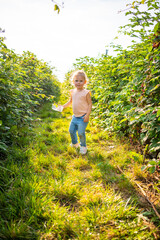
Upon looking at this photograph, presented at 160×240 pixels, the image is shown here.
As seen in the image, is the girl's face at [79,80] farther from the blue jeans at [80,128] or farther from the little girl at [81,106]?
the blue jeans at [80,128]

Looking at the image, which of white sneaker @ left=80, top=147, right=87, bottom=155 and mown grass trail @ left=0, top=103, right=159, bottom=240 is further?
white sneaker @ left=80, top=147, right=87, bottom=155

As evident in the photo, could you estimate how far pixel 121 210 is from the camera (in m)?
1.46

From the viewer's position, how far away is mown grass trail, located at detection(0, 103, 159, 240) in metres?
1.29

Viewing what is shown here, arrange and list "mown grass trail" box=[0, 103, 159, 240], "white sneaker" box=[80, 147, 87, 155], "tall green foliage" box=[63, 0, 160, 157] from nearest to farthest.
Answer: "mown grass trail" box=[0, 103, 159, 240] → "tall green foliage" box=[63, 0, 160, 157] → "white sneaker" box=[80, 147, 87, 155]

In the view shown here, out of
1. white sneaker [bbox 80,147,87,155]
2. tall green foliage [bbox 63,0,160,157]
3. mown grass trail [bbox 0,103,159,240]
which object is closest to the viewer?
mown grass trail [bbox 0,103,159,240]

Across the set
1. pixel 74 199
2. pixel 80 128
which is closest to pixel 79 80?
pixel 80 128

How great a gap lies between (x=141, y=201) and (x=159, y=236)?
0.40 metres

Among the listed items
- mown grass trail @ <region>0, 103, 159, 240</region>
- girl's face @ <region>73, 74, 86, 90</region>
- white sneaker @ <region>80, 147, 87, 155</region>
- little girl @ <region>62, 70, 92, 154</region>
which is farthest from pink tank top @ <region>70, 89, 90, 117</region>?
mown grass trail @ <region>0, 103, 159, 240</region>

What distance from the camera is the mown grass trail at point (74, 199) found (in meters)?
1.29

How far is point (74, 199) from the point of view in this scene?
1.68 metres

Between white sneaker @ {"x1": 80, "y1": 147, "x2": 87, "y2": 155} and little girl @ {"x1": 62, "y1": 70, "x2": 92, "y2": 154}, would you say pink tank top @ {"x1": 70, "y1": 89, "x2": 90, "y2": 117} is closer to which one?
little girl @ {"x1": 62, "y1": 70, "x2": 92, "y2": 154}

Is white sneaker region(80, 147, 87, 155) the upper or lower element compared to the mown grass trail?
upper

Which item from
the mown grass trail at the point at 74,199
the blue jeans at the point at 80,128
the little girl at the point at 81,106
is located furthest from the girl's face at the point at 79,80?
the mown grass trail at the point at 74,199

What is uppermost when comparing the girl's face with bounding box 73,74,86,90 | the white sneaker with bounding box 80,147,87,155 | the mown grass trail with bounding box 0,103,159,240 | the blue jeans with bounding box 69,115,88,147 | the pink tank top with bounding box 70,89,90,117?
the girl's face with bounding box 73,74,86,90
